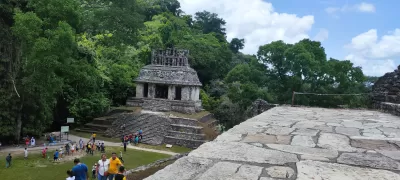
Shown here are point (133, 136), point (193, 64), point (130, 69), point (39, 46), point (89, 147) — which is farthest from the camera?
point (193, 64)

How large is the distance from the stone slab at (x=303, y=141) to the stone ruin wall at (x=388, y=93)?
402 centimetres

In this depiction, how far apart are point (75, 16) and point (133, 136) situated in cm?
772

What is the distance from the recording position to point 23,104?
637 inches

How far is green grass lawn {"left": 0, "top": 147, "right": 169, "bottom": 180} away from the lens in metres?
11.4

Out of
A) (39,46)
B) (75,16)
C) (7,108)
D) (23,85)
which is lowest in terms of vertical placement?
(7,108)

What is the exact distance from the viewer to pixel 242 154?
262 centimetres

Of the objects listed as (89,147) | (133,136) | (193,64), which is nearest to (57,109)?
(133,136)

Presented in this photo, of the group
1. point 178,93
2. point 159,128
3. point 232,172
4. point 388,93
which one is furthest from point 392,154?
point 178,93

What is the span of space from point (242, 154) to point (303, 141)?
958mm

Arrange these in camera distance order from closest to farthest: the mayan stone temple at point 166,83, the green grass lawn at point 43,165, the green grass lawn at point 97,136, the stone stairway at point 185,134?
the green grass lawn at point 43,165
the stone stairway at point 185,134
the green grass lawn at point 97,136
the mayan stone temple at point 166,83

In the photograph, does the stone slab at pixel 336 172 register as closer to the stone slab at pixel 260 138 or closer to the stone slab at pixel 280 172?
the stone slab at pixel 280 172

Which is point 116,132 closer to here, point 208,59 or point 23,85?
point 23,85

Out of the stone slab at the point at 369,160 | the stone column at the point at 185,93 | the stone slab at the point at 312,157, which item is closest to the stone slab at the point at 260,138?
the stone slab at the point at 312,157

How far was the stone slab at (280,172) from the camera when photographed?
83.6 inches
